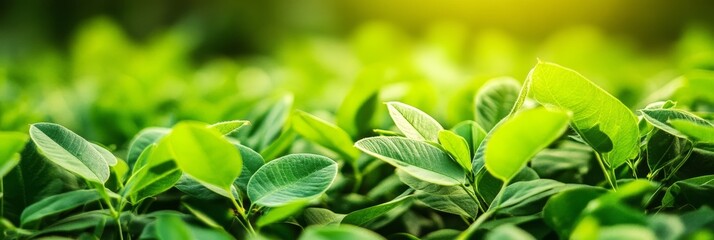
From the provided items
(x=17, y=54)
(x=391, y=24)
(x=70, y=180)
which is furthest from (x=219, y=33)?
(x=70, y=180)

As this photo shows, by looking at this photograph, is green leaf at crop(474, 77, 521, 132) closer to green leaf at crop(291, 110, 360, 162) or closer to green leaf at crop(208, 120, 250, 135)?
green leaf at crop(291, 110, 360, 162)

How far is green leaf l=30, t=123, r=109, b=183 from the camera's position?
0.69 meters

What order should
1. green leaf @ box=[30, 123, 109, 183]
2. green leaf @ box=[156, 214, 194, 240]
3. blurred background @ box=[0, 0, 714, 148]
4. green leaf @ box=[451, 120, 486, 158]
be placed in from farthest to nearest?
blurred background @ box=[0, 0, 714, 148], green leaf @ box=[451, 120, 486, 158], green leaf @ box=[30, 123, 109, 183], green leaf @ box=[156, 214, 194, 240]

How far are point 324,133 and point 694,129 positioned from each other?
17.5 inches

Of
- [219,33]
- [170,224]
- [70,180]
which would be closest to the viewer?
[170,224]

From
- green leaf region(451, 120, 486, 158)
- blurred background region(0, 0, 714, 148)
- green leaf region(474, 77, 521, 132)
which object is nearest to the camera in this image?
green leaf region(451, 120, 486, 158)

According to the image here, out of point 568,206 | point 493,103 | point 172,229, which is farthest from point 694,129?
point 172,229

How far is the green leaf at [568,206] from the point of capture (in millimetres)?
656

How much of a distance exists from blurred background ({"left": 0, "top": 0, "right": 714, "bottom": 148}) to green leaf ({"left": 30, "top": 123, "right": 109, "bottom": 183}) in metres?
0.34

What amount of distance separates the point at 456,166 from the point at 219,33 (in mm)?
3078

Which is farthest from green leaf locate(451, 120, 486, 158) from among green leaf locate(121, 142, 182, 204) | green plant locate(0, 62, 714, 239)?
green leaf locate(121, 142, 182, 204)

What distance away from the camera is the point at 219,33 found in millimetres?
3613

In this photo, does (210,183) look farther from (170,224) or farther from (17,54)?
(17,54)

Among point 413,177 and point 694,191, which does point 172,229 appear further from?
point 694,191
